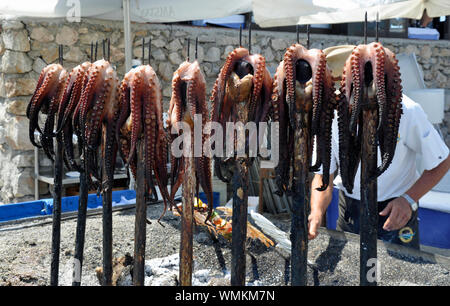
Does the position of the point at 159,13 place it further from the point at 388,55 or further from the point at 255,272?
the point at 388,55

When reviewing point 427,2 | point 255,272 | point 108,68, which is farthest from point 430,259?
point 427,2

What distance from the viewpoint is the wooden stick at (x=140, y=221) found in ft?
6.55

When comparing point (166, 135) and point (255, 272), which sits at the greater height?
point (166, 135)

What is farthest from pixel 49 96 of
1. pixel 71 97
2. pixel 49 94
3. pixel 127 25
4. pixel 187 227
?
pixel 127 25

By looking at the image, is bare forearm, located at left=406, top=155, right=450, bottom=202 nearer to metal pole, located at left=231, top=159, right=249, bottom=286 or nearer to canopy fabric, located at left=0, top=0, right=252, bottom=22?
metal pole, located at left=231, top=159, right=249, bottom=286

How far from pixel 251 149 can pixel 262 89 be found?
274 millimetres

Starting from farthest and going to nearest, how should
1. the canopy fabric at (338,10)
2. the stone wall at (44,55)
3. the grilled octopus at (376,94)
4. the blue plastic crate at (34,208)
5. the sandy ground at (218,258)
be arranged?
1. the stone wall at (44,55)
2. the canopy fabric at (338,10)
3. the blue plastic crate at (34,208)
4. the sandy ground at (218,258)
5. the grilled octopus at (376,94)

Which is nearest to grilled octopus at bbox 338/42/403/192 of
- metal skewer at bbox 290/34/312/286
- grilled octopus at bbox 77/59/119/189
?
metal skewer at bbox 290/34/312/286

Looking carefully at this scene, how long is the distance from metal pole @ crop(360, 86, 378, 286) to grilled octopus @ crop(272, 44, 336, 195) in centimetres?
15

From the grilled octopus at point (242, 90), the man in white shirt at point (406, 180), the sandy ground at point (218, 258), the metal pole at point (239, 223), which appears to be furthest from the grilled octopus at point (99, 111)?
the man in white shirt at point (406, 180)

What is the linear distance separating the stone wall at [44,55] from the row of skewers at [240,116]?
4.44 metres

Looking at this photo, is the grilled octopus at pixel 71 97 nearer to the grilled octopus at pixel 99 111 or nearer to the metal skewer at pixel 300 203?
the grilled octopus at pixel 99 111

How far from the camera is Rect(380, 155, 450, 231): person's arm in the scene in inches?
116

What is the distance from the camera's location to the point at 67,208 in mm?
4270
